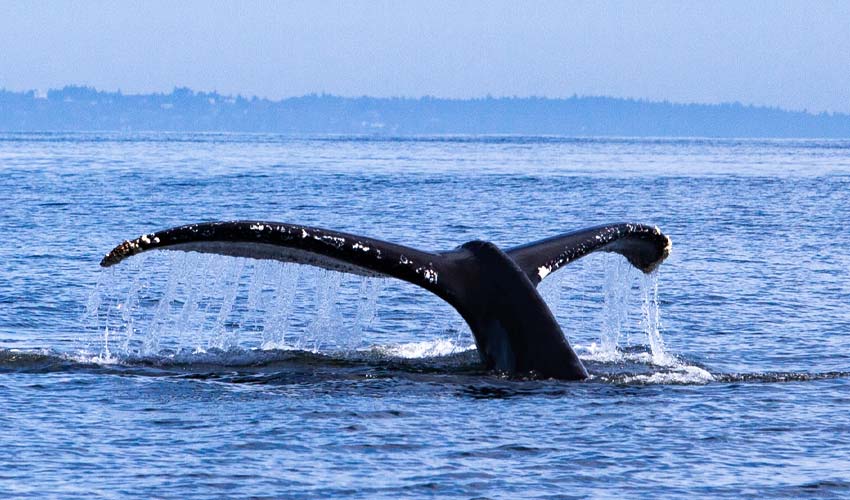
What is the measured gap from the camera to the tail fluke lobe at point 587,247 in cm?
1037

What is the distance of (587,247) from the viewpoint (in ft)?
34.2

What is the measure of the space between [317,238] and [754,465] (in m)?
3.11

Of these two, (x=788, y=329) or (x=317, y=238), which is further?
(x=788, y=329)

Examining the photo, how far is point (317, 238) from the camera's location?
9.31 meters

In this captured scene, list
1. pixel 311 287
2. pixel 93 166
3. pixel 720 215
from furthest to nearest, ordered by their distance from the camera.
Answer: pixel 93 166 < pixel 720 215 < pixel 311 287

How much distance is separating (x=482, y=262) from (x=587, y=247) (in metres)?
0.85

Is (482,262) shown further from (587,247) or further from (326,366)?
(326,366)

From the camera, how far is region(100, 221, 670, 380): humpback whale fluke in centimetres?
906

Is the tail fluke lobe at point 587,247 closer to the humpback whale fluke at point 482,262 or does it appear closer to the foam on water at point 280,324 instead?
the humpback whale fluke at point 482,262

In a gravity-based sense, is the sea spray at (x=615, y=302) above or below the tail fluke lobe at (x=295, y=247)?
below

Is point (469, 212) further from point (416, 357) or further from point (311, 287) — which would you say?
point (416, 357)

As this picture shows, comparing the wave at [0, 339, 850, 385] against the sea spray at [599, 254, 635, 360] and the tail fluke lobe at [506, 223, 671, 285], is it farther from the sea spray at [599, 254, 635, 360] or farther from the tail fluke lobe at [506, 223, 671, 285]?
the tail fluke lobe at [506, 223, 671, 285]

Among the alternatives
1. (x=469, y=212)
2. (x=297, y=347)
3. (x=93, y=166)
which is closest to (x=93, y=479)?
(x=297, y=347)

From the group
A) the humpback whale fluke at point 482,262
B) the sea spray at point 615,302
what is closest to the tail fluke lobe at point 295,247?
the humpback whale fluke at point 482,262
